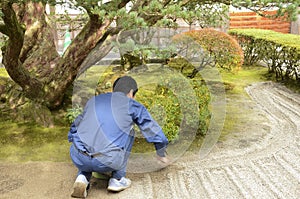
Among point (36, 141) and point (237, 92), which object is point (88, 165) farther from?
point (237, 92)

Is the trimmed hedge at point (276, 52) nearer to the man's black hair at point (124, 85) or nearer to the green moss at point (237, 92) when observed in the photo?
the green moss at point (237, 92)

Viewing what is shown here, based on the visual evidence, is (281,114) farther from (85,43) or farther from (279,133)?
(85,43)

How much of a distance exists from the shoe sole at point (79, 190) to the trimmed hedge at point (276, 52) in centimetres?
676

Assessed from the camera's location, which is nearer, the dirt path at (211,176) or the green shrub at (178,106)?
the dirt path at (211,176)

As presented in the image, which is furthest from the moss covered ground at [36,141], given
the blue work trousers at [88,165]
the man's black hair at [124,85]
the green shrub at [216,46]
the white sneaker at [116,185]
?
the green shrub at [216,46]

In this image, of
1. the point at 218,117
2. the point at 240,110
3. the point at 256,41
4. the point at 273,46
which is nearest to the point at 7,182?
the point at 218,117

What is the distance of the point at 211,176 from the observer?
4086 mm

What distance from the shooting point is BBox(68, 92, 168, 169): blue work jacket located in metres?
3.50

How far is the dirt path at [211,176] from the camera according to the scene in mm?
3701

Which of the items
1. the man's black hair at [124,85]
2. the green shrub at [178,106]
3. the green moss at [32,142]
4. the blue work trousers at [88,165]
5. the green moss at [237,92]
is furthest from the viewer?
the green moss at [237,92]

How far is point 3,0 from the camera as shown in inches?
130

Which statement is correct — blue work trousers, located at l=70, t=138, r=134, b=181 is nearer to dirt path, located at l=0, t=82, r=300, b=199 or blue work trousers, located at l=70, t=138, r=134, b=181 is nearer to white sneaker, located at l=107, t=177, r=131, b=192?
white sneaker, located at l=107, t=177, r=131, b=192

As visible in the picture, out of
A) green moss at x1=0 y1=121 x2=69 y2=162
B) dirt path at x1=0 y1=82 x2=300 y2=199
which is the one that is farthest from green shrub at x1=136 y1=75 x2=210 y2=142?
green moss at x1=0 y1=121 x2=69 y2=162

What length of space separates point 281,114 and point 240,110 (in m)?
0.75
